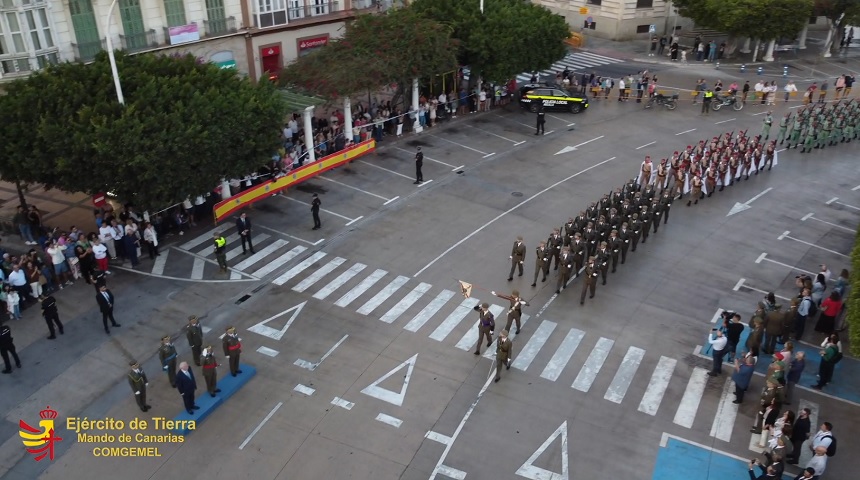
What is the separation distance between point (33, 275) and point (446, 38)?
2036 cm

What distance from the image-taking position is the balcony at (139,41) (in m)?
31.2

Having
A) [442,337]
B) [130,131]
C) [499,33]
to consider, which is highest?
[499,33]

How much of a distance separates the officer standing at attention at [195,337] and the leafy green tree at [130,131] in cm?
574

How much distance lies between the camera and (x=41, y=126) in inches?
822

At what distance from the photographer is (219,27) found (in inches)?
1362

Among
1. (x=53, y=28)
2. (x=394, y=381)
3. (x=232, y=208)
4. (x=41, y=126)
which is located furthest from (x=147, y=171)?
(x=53, y=28)

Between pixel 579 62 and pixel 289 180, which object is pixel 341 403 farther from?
pixel 579 62

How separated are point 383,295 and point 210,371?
6.14 meters

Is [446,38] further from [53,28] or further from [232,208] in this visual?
[53,28]

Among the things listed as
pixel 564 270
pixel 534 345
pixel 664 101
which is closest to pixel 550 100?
pixel 664 101

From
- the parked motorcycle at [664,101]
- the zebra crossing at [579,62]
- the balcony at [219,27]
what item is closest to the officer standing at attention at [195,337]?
the balcony at [219,27]

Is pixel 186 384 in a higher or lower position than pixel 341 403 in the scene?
higher

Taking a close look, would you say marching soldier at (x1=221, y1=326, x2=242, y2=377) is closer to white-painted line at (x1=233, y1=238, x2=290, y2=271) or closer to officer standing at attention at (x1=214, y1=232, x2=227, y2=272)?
officer standing at attention at (x1=214, y1=232, x2=227, y2=272)

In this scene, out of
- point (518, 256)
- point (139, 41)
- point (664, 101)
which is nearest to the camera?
point (518, 256)
